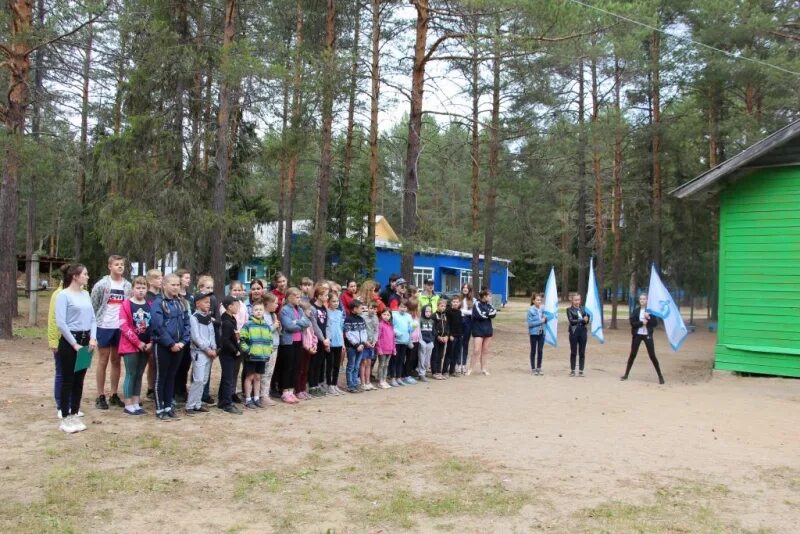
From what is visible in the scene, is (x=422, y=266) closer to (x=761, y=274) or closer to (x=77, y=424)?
(x=761, y=274)

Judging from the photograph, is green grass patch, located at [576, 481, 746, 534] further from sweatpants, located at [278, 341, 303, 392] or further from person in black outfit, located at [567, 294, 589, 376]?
person in black outfit, located at [567, 294, 589, 376]

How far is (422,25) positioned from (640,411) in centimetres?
939

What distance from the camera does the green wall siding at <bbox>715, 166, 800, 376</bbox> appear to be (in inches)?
447

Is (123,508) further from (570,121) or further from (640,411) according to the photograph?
(570,121)

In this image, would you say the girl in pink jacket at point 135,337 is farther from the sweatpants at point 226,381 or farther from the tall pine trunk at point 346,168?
the tall pine trunk at point 346,168

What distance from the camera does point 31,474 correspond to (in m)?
5.12

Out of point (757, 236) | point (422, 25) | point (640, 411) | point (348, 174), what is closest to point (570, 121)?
point (348, 174)

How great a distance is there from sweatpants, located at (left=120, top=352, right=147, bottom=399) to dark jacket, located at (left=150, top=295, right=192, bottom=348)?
0.43 m

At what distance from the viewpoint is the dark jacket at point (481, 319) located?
12.2 metres

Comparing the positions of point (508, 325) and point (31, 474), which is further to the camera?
point (508, 325)

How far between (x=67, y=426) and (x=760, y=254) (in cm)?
1131

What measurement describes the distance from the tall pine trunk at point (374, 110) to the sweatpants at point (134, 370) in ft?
28.3

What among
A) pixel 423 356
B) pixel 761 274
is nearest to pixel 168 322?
pixel 423 356

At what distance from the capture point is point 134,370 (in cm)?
742
